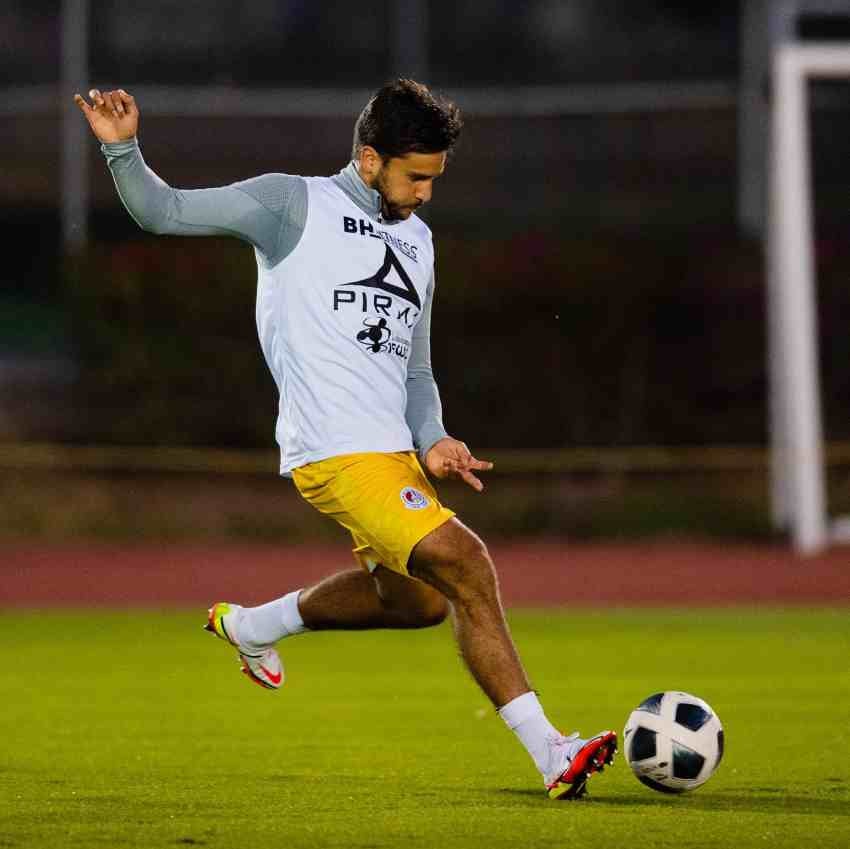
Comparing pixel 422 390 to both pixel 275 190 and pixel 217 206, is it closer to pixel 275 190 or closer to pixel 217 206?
pixel 275 190

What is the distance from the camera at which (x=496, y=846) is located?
5461 mm

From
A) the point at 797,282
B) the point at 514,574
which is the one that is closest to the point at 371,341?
the point at 514,574

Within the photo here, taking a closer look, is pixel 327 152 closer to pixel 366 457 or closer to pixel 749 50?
pixel 749 50

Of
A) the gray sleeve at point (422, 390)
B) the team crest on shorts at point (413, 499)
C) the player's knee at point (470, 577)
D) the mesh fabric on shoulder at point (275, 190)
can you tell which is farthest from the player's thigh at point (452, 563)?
the mesh fabric on shoulder at point (275, 190)

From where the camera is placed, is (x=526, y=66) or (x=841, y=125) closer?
(x=841, y=125)

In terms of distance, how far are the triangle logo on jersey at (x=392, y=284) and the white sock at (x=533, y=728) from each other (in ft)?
4.63

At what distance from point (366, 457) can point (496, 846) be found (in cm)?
154

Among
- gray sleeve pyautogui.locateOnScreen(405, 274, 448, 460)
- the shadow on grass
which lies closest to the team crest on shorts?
gray sleeve pyautogui.locateOnScreen(405, 274, 448, 460)

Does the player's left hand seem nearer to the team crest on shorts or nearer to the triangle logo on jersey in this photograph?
the team crest on shorts

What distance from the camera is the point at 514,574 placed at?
1712 centimetres

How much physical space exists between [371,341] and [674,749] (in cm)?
168

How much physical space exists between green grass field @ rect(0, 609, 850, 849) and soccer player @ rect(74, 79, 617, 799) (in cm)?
52

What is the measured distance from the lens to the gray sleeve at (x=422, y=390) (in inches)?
268

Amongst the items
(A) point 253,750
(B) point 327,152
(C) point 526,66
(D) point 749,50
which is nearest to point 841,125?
(D) point 749,50
